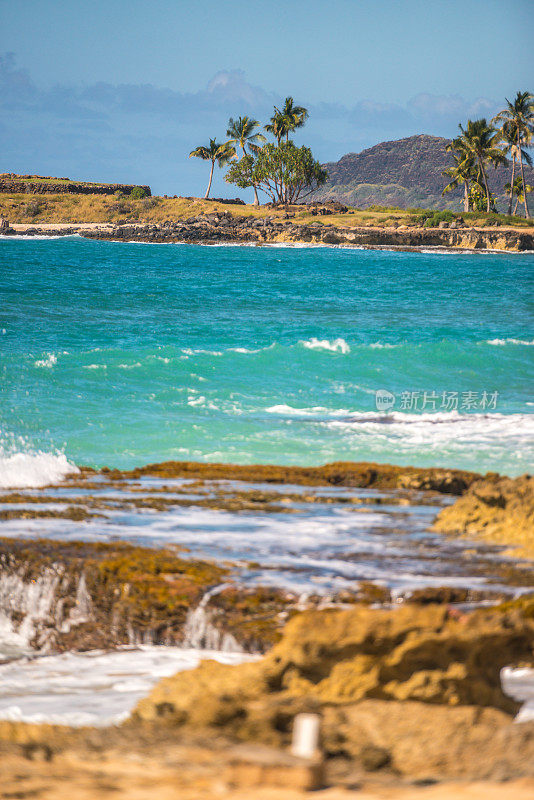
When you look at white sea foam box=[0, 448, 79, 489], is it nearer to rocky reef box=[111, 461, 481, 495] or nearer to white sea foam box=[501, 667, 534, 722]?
rocky reef box=[111, 461, 481, 495]

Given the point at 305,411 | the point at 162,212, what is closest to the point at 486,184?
the point at 162,212

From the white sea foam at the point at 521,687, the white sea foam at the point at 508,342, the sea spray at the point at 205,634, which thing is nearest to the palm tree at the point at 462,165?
the white sea foam at the point at 508,342

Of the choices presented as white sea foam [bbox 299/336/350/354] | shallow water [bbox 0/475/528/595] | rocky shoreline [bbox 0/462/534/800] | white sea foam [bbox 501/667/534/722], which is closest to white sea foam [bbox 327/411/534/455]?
shallow water [bbox 0/475/528/595]

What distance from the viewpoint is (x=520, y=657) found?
13.6 feet

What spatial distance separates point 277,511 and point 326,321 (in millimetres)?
21733

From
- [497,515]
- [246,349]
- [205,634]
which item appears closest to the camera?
[205,634]

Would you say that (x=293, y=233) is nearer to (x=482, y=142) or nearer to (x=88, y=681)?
(x=482, y=142)

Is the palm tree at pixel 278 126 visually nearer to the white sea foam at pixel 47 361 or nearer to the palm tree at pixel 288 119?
the palm tree at pixel 288 119

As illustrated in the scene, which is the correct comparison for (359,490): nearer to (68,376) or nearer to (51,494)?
(51,494)

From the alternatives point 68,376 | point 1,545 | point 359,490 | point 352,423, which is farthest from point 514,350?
point 1,545

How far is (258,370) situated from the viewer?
67.1ft

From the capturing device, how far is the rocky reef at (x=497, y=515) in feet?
20.9

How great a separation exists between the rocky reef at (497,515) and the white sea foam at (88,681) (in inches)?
108

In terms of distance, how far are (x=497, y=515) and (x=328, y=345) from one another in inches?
674
